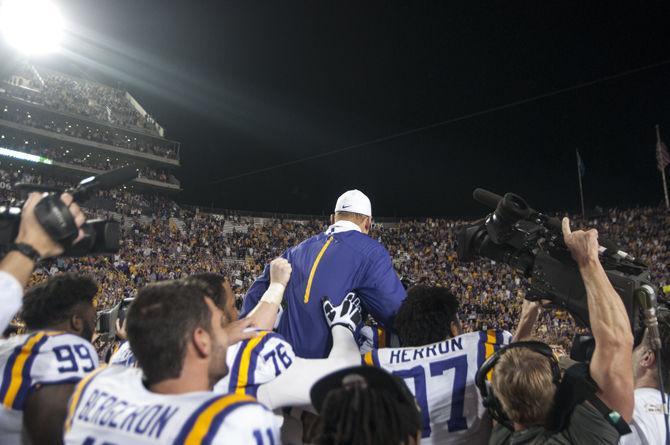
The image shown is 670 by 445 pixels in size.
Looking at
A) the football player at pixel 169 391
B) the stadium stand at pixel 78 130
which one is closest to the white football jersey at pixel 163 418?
the football player at pixel 169 391

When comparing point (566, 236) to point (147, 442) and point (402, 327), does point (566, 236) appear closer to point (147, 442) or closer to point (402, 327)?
point (402, 327)

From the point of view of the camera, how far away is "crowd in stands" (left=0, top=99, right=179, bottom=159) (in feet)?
109

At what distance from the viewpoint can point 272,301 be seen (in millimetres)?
2471

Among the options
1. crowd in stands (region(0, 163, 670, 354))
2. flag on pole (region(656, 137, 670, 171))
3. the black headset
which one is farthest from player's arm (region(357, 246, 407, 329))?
flag on pole (region(656, 137, 670, 171))

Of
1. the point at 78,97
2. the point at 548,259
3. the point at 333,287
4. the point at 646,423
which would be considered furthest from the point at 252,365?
the point at 78,97

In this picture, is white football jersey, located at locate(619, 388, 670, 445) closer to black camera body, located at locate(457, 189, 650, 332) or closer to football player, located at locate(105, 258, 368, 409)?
black camera body, located at locate(457, 189, 650, 332)

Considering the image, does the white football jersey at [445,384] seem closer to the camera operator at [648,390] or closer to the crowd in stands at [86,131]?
the camera operator at [648,390]

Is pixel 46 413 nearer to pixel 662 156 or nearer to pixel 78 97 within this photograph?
pixel 662 156

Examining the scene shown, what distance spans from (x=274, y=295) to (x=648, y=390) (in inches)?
76.4

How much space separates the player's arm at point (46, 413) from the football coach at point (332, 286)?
1.33m

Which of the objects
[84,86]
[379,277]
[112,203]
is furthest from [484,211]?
[379,277]

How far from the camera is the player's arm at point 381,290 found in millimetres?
2941

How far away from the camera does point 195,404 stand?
1.30 meters

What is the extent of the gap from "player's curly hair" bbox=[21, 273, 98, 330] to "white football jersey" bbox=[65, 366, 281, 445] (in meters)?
1.01
